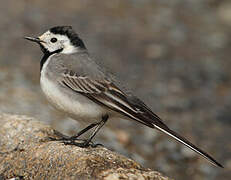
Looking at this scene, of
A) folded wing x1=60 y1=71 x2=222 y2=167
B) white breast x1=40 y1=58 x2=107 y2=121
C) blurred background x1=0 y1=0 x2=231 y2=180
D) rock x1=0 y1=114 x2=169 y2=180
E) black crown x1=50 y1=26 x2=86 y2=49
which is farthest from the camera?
blurred background x1=0 y1=0 x2=231 y2=180

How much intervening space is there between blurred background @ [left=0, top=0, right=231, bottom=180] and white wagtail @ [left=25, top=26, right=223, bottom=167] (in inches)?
83.5

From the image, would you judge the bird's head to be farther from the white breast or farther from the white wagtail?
the white breast

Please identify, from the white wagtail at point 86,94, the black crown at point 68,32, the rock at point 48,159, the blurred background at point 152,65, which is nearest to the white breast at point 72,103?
the white wagtail at point 86,94

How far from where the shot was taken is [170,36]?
15.8 metres

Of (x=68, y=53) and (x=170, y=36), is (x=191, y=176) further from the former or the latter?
(x=170, y=36)

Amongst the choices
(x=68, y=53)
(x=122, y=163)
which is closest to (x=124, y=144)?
(x=68, y=53)

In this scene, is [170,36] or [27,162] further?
[170,36]

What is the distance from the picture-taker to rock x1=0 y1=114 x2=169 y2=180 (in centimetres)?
612

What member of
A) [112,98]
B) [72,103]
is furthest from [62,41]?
[112,98]

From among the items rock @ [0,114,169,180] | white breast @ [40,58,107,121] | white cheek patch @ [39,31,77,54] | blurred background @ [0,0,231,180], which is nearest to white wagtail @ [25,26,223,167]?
white breast @ [40,58,107,121]

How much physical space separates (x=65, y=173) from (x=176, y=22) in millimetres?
11281

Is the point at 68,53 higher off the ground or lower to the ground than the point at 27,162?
higher

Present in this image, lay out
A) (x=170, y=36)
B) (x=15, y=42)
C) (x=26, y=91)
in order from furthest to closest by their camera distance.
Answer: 1. (x=170, y=36)
2. (x=15, y=42)
3. (x=26, y=91)

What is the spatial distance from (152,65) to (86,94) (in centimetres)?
724
